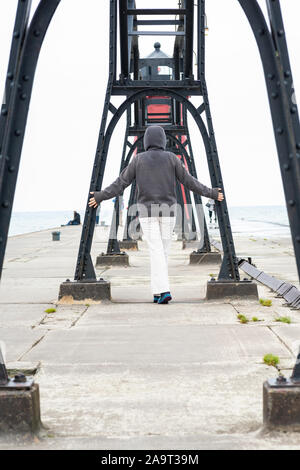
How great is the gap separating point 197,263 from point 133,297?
197 inches

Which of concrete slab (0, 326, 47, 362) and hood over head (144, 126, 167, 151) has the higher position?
hood over head (144, 126, 167, 151)

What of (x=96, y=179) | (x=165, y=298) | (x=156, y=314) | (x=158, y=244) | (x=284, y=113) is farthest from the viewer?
(x=96, y=179)

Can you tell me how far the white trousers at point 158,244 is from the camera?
6863mm

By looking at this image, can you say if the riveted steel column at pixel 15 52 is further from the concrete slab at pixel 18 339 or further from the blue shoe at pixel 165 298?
the blue shoe at pixel 165 298

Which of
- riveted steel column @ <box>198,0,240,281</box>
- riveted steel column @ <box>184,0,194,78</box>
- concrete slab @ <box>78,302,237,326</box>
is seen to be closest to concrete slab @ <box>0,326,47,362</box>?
concrete slab @ <box>78,302,237,326</box>

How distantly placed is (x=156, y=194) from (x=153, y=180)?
178 millimetres

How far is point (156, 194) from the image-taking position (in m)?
6.88

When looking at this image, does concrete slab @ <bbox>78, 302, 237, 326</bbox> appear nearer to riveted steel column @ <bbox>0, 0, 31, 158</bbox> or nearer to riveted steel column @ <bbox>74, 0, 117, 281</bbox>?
riveted steel column @ <bbox>74, 0, 117, 281</bbox>

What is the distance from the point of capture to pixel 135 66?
11.7 m

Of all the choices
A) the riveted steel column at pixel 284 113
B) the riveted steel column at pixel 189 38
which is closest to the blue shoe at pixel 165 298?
the riveted steel column at pixel 189 38

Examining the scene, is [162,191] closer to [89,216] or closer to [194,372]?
[89,216]

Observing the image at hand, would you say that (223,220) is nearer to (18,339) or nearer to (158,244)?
(158,244)

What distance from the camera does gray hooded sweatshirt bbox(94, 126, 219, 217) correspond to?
689cm

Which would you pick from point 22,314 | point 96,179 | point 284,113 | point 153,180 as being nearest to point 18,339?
point 22,314
